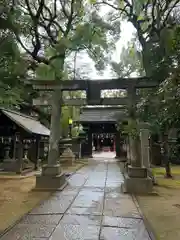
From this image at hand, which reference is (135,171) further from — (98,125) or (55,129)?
(98,125)

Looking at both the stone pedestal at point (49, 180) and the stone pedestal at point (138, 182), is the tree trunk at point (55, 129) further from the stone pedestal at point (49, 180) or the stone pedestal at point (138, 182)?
the stone pedestal at point (138, 182)

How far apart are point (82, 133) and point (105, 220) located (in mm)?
16537

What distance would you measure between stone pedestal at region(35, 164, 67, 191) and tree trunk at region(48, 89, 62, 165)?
245 mm

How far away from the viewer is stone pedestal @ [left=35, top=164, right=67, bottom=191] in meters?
7.45

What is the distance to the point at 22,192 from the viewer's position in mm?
7062

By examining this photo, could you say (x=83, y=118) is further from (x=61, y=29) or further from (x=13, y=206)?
(x=13, y=206)

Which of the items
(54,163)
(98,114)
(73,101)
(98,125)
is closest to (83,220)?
(54,163)

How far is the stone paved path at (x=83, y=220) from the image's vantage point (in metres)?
3.66

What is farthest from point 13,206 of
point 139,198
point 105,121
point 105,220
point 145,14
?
point 105,121

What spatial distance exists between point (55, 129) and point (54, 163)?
118 centimetres

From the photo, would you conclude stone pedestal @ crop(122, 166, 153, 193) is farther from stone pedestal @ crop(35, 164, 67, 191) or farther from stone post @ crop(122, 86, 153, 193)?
stone pedestal @ crop(35, 164, 67, 191)

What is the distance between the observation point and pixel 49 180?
24.7ft

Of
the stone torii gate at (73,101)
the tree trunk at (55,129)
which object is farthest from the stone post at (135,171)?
the tree trunk at (55,129)

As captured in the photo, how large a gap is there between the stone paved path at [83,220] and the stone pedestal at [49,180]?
2.80 ft
